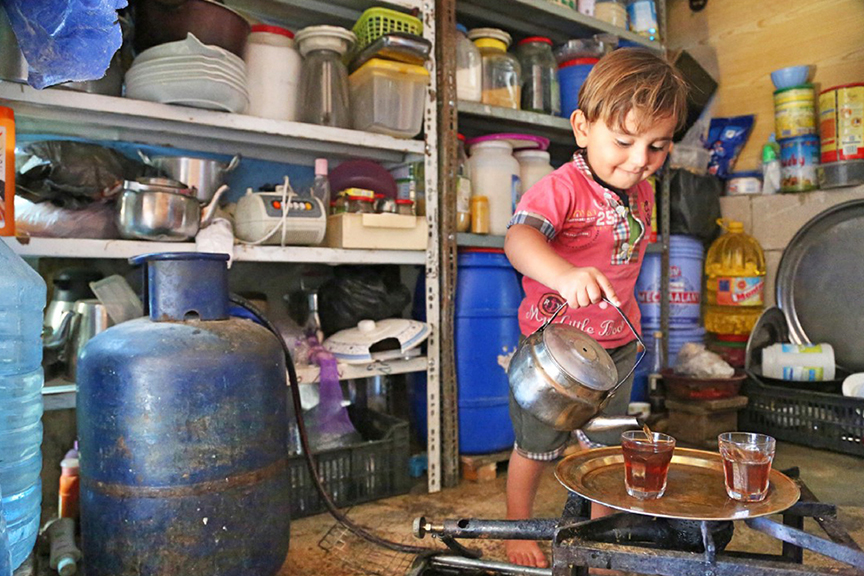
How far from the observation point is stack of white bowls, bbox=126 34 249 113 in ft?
4.86

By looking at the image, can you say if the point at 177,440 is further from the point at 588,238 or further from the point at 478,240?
the point at 478,240

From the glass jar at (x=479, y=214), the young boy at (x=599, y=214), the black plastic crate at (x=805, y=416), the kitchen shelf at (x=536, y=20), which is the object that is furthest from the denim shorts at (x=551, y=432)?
the kitchen shelf at (x=536, y=20)

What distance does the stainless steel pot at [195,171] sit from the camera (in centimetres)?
173

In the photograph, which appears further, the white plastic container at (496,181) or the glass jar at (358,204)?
the white plastic container at (496,181)

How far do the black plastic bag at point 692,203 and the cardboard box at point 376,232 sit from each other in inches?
59.7

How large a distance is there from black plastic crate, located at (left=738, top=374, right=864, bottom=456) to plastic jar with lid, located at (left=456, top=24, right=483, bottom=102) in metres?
1.70

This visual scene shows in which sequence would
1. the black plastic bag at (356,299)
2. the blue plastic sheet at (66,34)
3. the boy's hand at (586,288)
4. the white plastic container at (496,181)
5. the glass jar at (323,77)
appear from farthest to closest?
1. the white plastic container at (496,181)
2. the black plastic bag at (356,299)
3. the glass jar at (323,77)
4. the boy's hand at (586,288)
5. the blue plastic sheet at (66,34)

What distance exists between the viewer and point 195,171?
175 cm

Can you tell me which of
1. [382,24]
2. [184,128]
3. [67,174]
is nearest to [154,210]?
[67,174]

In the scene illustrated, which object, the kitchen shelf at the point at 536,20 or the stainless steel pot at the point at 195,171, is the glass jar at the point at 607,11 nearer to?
the kitchen shelf at the point at 536,20

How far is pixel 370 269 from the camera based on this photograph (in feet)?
6.85

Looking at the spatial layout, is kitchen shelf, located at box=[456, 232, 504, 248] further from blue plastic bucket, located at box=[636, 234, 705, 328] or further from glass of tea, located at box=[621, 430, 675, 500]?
glass of tea, located at box=[621, 430, 675, 500]

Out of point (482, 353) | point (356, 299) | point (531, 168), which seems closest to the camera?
point (356, 299)

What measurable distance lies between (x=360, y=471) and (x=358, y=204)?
0.87m
